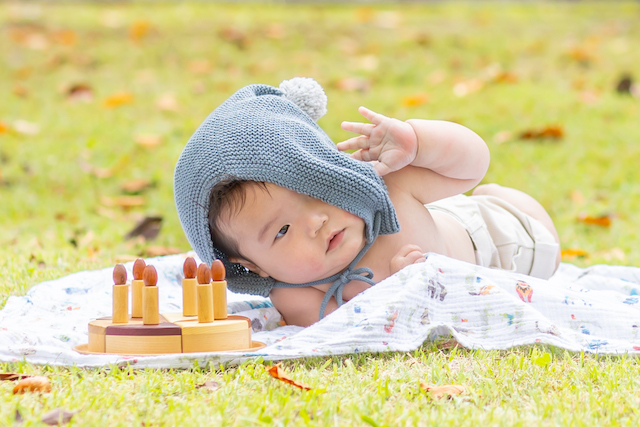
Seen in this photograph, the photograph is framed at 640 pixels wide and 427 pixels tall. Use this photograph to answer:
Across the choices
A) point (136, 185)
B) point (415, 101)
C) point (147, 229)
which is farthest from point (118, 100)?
point (147, 229)

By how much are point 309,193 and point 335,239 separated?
0.58 feet

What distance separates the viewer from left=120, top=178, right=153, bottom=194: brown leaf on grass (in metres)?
4.47

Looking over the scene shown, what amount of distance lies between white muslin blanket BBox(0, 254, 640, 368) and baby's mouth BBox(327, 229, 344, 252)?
0.21 m

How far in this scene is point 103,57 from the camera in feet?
22.9

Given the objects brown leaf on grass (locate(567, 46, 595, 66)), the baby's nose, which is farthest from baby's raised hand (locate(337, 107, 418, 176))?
brown leaf on grass (locate(567, 46, 595, 66))

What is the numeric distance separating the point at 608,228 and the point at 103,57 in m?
5.13

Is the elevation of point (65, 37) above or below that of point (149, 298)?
above

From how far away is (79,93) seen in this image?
6.18 m

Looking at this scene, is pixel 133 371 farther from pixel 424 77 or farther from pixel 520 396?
pixel 424 77

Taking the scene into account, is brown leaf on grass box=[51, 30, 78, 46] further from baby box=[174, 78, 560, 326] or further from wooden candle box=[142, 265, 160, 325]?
wooden candle box=[142, 265, 160, 325]

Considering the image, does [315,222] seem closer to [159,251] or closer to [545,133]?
[159,251]

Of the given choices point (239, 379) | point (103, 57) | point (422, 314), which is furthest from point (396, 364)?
point (103, 57)

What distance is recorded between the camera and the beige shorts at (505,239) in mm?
2674

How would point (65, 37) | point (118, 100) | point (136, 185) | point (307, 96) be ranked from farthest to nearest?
point (65, 37), point (118, 100), point (136, 185), point (307, 96)
